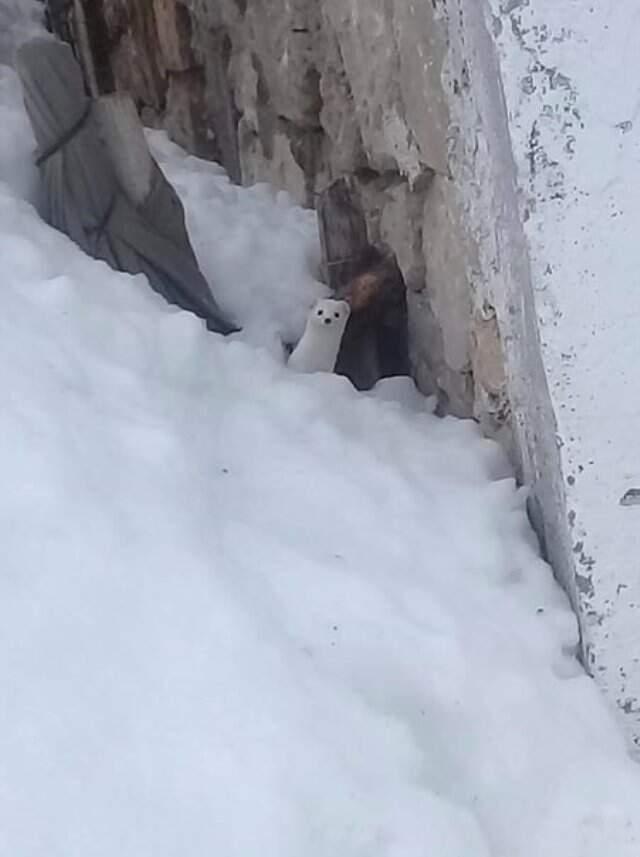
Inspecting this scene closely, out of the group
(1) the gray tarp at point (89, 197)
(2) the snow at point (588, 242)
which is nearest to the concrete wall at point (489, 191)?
(2) the snow at point (588, 242)

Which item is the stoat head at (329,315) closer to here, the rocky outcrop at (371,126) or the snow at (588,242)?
the rocky outcrop at (371,126)

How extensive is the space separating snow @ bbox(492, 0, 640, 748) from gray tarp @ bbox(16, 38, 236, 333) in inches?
26.5

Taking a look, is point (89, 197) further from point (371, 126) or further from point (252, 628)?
point (252, 628)

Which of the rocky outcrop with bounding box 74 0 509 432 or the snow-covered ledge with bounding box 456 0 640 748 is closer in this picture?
the snow-covered ledge with bounding box 456 0 640 748

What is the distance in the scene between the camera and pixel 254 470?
1.14 metres

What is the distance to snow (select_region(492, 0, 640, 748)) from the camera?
2.93 ft

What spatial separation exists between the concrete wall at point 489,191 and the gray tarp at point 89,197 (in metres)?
0.26

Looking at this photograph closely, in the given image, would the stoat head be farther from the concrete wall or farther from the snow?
the snow

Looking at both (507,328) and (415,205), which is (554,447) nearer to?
(507,328)

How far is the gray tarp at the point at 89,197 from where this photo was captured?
1.50 m

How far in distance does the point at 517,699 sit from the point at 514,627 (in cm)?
8

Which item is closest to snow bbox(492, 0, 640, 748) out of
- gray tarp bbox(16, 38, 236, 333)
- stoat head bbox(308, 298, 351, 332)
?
stoat head bbox(308, 298, 351, 332)

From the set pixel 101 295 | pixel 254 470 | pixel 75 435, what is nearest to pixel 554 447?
pixel 254 470

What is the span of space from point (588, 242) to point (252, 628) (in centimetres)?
37
